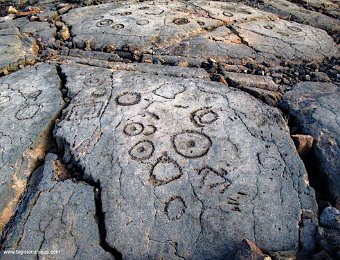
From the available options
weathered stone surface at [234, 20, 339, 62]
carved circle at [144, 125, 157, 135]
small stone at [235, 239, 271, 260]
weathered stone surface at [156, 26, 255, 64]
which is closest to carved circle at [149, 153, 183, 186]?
carved circle at [144, 125, 157, 135]

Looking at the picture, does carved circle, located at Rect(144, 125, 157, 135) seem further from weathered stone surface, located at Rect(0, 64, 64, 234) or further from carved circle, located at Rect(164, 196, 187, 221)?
weathered stone surface, located at Rect(0, 64, 64, 234)

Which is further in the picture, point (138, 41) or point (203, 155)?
point (138, 41)

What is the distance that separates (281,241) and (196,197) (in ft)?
1.72

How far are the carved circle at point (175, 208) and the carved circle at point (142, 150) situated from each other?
388 millimetres

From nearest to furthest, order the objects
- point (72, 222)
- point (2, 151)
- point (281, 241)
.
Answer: point (281, 241), point (72, 222), point (2, 151)

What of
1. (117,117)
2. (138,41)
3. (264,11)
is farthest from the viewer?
(264,11)

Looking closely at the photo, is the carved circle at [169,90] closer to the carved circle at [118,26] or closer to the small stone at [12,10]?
the carved circle at [118,26]

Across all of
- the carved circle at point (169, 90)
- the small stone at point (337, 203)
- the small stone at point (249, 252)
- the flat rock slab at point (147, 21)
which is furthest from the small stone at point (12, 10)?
the small stone at point (337, 203)

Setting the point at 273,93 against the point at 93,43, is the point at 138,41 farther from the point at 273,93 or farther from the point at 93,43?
the point at 273,93

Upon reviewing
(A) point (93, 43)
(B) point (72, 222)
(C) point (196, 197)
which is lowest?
(A) point (93, 43)

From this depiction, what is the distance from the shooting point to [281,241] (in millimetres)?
1645

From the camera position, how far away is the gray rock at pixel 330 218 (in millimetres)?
1639

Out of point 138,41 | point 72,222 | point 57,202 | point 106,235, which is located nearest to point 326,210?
point 106,235

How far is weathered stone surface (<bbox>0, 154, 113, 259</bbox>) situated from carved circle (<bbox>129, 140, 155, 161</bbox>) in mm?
365
